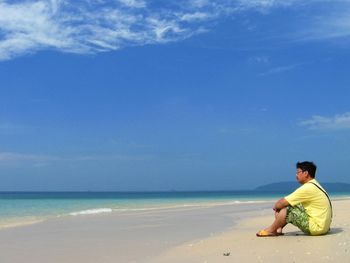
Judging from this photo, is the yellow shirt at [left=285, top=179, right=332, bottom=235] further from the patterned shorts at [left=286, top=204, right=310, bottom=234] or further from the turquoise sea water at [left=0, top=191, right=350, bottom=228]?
the turquoise sea water at [left=0, top=191, right=350, bottom=228]

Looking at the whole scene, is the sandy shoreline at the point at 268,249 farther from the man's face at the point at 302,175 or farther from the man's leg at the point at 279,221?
the man's face at the point at 302,175

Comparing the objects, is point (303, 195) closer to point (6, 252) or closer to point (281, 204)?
point (281, 204)

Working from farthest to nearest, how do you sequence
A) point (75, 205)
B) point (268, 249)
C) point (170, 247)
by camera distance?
1. point (75, 205)
2. point (170, 247)
3. point (268, 249)

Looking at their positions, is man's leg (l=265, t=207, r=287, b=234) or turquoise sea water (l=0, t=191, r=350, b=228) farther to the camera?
turquoise sea water (l=0, t=191, r=350, b=228)

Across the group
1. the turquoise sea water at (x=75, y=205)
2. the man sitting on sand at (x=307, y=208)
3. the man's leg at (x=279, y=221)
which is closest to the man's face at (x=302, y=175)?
the man sitting on sand at (x=307, y=208)

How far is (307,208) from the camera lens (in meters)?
7.90

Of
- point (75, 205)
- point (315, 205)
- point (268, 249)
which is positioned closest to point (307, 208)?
point (315, 205)

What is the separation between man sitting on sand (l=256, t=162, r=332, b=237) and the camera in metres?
7.79

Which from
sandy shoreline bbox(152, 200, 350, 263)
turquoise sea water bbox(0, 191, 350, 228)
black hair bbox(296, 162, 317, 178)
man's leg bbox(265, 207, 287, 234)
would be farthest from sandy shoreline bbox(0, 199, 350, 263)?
turquoise sea water bbox(0, 191, 350, 228)

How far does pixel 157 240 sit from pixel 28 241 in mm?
2305

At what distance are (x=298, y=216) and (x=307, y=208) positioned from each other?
201mm

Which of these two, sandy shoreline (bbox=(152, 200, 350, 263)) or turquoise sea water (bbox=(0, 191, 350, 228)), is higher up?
turquoise sea water (bbox=(0, 191, 350, 228))

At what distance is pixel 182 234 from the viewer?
32.2 ft

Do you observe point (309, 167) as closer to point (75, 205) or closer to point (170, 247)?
point (170, 247)
